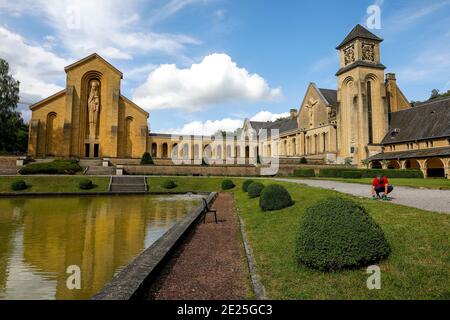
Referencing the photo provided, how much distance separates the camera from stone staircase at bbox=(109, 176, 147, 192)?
26.7m

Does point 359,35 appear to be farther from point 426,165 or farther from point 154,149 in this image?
point 154,149

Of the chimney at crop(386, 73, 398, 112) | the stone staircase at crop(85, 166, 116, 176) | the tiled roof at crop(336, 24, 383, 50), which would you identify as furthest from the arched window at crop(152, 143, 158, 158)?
the chimney at crop(386, 73, 398, 112)

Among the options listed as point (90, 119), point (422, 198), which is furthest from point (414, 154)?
point (90, 119)

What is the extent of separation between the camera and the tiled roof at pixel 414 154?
109ft

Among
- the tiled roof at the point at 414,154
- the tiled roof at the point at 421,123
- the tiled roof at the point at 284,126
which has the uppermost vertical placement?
the tiled roof at the point at 284,126

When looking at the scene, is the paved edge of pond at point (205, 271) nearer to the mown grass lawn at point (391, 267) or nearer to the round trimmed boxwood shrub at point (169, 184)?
the mown grass lawn at point (391, 267)

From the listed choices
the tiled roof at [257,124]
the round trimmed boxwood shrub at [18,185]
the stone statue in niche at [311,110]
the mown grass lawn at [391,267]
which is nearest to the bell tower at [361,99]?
the stone statue in niche at [311,110]

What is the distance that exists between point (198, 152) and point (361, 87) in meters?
30.2

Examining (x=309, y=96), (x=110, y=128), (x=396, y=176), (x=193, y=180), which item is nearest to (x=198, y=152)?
(x=110, y=128)

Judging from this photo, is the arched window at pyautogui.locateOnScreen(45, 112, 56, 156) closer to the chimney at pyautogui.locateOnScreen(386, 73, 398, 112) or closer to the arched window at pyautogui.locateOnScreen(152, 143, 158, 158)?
the arched window at pyautogui.locateOnScreen(152, 143, 158, 158)

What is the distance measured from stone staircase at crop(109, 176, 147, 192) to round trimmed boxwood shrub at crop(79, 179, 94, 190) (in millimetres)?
1639

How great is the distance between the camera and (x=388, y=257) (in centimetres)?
577

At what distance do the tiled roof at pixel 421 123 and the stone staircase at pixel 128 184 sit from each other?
34.4 metres

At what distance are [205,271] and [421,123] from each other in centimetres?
4424
